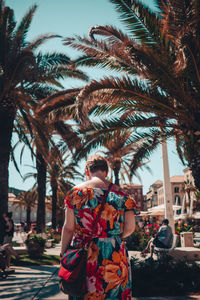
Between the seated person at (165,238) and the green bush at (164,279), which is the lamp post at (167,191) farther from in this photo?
the green bush at (164,279)

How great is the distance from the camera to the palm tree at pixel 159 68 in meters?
6.30

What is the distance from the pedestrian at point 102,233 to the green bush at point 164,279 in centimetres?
341

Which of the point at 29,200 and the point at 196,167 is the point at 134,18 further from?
the point at 29,200

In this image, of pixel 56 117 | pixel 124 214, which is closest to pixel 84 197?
pixel 124 214

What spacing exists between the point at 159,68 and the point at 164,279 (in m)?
4.53

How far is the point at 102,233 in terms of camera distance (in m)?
2.25

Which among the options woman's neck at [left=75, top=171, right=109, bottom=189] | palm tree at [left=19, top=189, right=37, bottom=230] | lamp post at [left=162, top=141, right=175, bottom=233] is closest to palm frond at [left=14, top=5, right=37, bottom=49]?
lamp post at [left=162, top=141, right=175, bottom=233]

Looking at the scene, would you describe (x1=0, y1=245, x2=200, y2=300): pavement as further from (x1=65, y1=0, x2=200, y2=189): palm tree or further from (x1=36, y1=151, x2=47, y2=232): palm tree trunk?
(x1=36, y1=151, x2=47, y2=232): palm tree trunk

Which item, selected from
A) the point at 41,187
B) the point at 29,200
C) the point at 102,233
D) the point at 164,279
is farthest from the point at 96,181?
the point at 29,200

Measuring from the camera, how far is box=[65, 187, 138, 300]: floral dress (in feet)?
7.06

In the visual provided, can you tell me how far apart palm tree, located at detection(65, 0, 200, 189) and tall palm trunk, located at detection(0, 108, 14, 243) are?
15.4 ft

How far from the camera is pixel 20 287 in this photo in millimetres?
5910

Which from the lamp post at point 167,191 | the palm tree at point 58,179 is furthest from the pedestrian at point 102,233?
the palm tree at point 58,179

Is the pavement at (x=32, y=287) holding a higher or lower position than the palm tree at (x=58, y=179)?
lower
